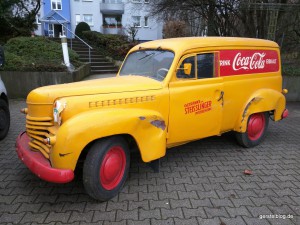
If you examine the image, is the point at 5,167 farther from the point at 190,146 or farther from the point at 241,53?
the point at 241,53

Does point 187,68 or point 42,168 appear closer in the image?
point 42,168

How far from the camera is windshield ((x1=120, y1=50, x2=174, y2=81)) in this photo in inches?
159

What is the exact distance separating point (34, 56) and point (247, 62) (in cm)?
826

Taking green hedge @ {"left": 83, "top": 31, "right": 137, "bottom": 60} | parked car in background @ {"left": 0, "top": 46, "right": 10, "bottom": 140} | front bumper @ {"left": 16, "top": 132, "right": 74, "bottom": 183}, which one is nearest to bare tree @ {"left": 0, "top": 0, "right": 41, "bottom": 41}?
A: green hedge @ {"left": 83, "top": 31, "right": 137, "bottom": 60}

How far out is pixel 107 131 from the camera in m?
3.13

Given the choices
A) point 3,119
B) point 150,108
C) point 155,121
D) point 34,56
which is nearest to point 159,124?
point 155,121

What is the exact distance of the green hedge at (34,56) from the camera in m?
9.14

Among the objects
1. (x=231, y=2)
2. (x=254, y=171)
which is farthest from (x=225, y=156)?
(x=231, y=2)

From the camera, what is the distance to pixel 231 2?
1074cm

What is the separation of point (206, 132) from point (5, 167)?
3.18 meters

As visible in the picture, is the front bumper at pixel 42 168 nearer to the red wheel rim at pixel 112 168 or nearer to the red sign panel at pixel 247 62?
the red wheel rim at pixel 112 168

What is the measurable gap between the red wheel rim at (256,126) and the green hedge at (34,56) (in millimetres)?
6653

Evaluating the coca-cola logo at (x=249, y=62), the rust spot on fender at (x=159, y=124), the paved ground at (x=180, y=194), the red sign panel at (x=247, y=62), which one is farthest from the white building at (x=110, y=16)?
the rust spot on fender at (x=159, y=124)

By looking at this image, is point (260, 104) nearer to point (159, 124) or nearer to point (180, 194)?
point (159, 124)
